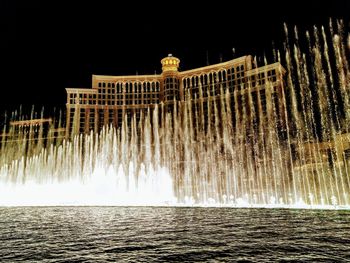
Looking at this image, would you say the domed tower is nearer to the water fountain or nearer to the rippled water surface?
the water fountain

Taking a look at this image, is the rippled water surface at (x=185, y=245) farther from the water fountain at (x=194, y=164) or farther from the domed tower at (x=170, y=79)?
the domed tower at (x=170, y=79)

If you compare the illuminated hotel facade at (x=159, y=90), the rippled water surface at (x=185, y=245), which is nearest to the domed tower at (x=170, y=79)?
the illuminated hotel facade at (x=159, y=90)

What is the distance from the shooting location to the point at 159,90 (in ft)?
276

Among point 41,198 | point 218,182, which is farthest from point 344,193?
point 41,198

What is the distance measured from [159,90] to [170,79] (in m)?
5.18

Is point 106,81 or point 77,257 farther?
point 106,81

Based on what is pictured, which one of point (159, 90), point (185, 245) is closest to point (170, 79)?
point (159, 90)

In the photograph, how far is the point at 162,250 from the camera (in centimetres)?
779

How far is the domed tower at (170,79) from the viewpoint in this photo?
80.2m

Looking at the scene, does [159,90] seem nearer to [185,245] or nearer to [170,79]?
[170,79]

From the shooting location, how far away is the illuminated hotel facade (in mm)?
73375

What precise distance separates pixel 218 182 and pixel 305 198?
1906 centimetres

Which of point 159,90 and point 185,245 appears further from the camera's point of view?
point 159,90

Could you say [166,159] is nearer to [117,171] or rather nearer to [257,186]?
[117,171]
